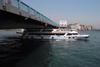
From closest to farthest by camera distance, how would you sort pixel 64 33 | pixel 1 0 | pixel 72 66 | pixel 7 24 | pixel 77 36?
pixel 1 0 → pixel 72 66 → pixel 7 24 → pixel 77 36 → pixel 64 33

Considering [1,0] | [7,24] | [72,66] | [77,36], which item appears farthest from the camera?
[77,36]

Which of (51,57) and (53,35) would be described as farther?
(53,35)

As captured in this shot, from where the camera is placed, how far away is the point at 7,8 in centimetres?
750

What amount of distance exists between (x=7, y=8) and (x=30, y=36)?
27493 millimetres

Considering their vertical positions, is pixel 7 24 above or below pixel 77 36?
above

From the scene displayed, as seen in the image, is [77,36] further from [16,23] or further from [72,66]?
[16,23]

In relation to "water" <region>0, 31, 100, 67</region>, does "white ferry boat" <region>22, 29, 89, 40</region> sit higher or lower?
higher

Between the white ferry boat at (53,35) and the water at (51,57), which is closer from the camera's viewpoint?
the water at (51,57)

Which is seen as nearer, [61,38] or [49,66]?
[49,66]

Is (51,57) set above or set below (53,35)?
below

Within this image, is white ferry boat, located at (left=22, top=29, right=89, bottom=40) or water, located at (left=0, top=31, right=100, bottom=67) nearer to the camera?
water, located at (left=0, top=31, right=100, bottom=67)

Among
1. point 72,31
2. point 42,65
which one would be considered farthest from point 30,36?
point 42,65

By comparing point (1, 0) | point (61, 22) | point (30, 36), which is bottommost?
point (30, 36)

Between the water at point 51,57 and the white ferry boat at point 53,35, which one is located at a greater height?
the white ferry boat at point 53,35
